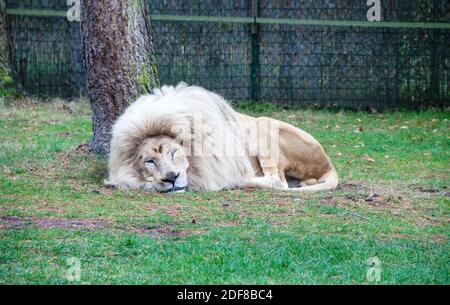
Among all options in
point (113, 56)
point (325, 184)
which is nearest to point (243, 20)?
point (113, 56)

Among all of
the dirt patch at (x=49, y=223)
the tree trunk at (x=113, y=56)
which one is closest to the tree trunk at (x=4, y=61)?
the tree trunk at (x=113, y=56)

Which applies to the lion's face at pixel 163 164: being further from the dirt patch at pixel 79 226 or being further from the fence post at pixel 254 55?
the fence post at pixel 254 55

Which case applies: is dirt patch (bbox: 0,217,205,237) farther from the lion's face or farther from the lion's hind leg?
the lion's hind leg

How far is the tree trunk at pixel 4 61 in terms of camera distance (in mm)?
13125

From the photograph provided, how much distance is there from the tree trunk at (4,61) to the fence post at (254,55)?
3.56m

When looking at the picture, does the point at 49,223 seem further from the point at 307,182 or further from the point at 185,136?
the point at 307,182

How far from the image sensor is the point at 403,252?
5613 millimetres

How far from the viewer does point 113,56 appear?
8.49 meters

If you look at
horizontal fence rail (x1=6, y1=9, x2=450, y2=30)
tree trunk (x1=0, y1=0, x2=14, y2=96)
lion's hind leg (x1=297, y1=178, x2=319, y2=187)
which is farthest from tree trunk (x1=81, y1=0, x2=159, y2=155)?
horizontal fence rail (x1=6, y1=9, x2=450, y2=30)

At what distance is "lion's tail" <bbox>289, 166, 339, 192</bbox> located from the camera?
7844 millimetres

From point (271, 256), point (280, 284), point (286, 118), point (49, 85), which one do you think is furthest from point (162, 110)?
point (49, 85)

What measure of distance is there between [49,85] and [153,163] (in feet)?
22.8

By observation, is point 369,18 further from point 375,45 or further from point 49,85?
point 49,85

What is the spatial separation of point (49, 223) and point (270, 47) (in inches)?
315
